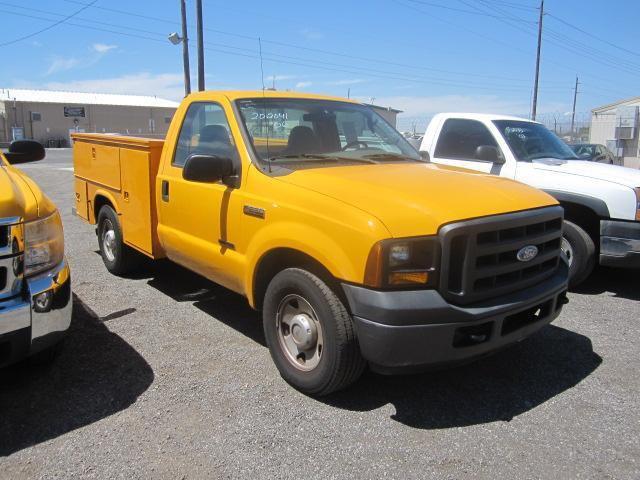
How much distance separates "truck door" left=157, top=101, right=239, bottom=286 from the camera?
4.10m

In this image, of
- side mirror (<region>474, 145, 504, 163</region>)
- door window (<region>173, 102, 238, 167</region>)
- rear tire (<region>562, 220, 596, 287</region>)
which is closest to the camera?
door window (<region>173, 102, 238, 167</region>)

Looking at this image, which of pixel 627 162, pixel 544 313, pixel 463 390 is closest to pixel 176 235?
pixel 463 390

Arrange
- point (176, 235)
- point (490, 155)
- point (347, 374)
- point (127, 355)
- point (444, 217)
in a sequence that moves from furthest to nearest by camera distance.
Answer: point (490, 155), point (176, 235), point (127, 355), point (347, 374), point (444, 217)

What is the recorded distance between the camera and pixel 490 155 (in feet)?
20.5

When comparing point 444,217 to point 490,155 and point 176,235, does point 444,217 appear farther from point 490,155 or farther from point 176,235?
point 490,155

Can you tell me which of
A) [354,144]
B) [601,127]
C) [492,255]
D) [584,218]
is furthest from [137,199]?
[601,127]

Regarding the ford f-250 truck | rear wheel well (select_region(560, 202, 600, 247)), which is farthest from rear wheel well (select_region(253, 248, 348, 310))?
rear wheel well (select_region(560, 202, 600, 247))

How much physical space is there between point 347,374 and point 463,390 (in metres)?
0.90

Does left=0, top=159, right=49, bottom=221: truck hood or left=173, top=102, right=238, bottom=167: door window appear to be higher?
left=173, top=102, right=238, bottom=167: door window

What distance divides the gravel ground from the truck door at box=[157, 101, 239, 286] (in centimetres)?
65

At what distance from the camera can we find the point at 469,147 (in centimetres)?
691

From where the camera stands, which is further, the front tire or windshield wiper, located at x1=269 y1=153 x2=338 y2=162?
windshield wiper, located at x1=269 y1=153 x2=338 y2=162

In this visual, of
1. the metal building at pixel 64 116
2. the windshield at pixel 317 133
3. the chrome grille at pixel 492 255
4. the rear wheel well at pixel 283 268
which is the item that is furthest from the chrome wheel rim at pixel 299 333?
the metal building at pixel 64 116

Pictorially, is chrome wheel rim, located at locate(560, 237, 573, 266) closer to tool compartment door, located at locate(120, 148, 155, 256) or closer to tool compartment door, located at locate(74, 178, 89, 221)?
tool compartment door, located at locate(120, 148, 155, 256)
